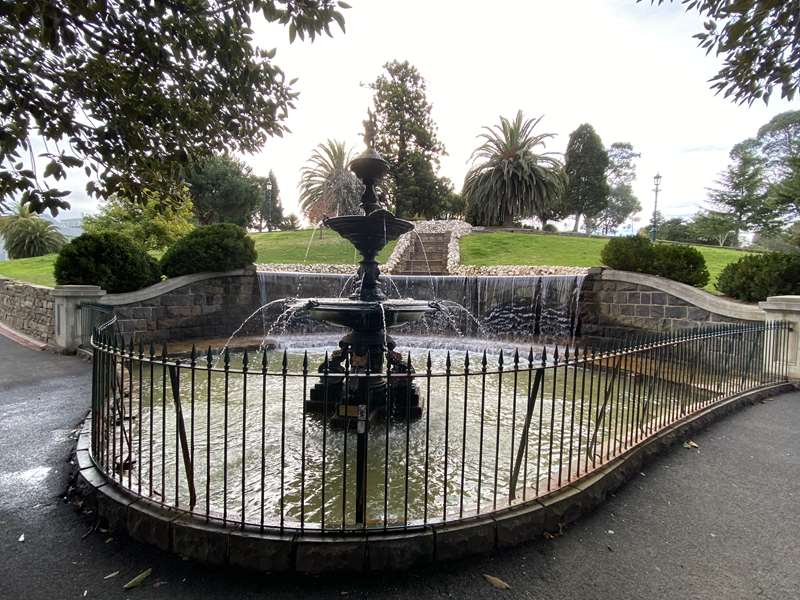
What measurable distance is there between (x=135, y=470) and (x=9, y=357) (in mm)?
8293

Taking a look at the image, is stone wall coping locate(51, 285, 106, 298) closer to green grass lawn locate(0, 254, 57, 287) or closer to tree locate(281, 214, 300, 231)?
green grass lawn locate(0, 254, 57, 287)

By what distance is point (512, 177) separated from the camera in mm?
29922

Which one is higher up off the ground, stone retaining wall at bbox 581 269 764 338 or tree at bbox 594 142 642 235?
tree at bbox 594 142 642 235

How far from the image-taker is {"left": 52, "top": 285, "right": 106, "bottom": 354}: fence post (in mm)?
9523

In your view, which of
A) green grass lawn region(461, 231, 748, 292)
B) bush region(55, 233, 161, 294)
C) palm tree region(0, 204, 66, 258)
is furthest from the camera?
palm tree region(0, 204, 66, 258)

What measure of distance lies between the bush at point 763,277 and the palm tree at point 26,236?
35.8 meters

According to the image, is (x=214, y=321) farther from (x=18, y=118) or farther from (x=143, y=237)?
(x=18, y=118)

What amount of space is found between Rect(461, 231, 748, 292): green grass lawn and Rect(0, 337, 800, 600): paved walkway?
46.1 feet

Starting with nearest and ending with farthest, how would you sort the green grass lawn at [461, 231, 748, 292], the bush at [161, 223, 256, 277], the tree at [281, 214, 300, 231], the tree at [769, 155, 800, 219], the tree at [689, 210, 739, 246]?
the tree at [769, 155, 800, 219], the bush at [161, 223, 256, 277], the green grass lawn at [461, 231, 748, 292], the tree at [689, 210, 739, 246], the tree at [281, 214, 300, 231]

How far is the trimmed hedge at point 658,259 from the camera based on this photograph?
10.8 metres

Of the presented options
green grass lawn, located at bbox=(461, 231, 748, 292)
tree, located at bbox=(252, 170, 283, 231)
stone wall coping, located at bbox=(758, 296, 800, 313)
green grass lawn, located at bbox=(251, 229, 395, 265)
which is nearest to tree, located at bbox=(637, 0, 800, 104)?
stone wall coping, located at bbox=(758, 296, 800, 313)

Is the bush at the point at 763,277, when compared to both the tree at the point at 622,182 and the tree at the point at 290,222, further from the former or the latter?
the tree at the point at 622,182

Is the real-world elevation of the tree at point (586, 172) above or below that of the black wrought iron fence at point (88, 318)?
above

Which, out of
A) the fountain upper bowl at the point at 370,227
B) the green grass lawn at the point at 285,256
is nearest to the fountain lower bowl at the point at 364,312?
the fountain upper bowl at the point at 370,227
